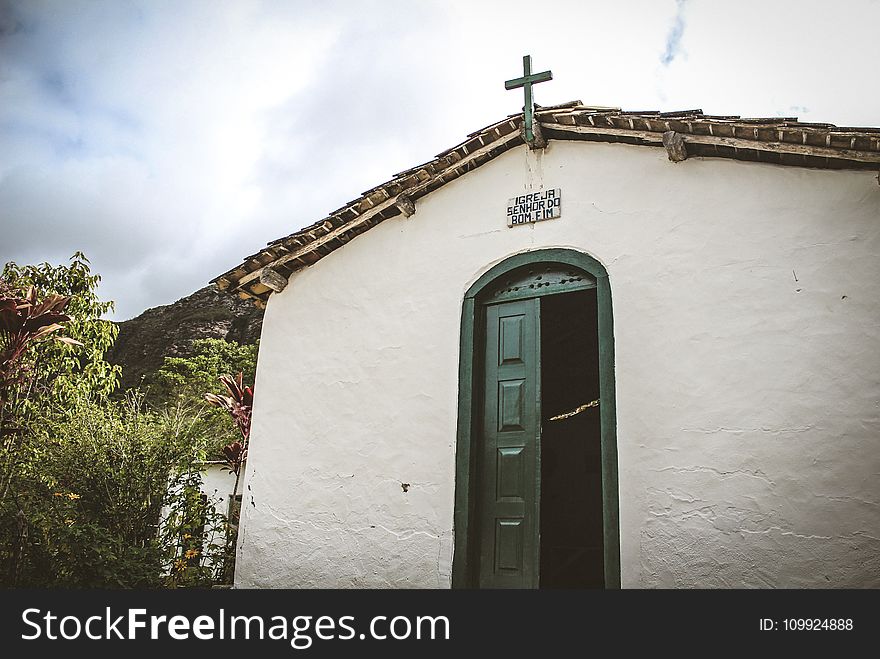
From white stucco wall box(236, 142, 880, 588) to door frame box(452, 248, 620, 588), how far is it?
8cm

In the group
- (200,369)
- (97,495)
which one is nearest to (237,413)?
(97,495)

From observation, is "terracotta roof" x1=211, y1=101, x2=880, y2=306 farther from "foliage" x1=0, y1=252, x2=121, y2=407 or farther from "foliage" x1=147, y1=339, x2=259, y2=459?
"foliage" x1=147, y1=339, x2=259, y2=459

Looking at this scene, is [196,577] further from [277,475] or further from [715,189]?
[715,189]

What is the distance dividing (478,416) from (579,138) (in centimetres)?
265

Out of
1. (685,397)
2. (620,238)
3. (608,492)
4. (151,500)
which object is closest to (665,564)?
(608,492)

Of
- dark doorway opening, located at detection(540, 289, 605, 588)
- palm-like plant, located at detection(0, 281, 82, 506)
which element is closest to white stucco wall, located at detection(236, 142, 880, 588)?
dark doorway opening, located at detection(540, 289, 605, 588)

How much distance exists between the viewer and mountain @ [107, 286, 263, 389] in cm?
2373

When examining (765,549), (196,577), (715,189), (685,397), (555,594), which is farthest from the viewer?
(196,577)

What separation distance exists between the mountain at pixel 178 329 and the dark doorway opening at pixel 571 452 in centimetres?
1598

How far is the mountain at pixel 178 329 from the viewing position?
23734 mm

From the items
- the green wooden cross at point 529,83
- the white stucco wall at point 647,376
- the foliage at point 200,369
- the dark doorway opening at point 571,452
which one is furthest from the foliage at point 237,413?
the foliage at point 200,369

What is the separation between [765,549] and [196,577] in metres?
5.55

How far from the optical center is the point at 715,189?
568 cm

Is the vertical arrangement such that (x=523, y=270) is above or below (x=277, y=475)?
above
